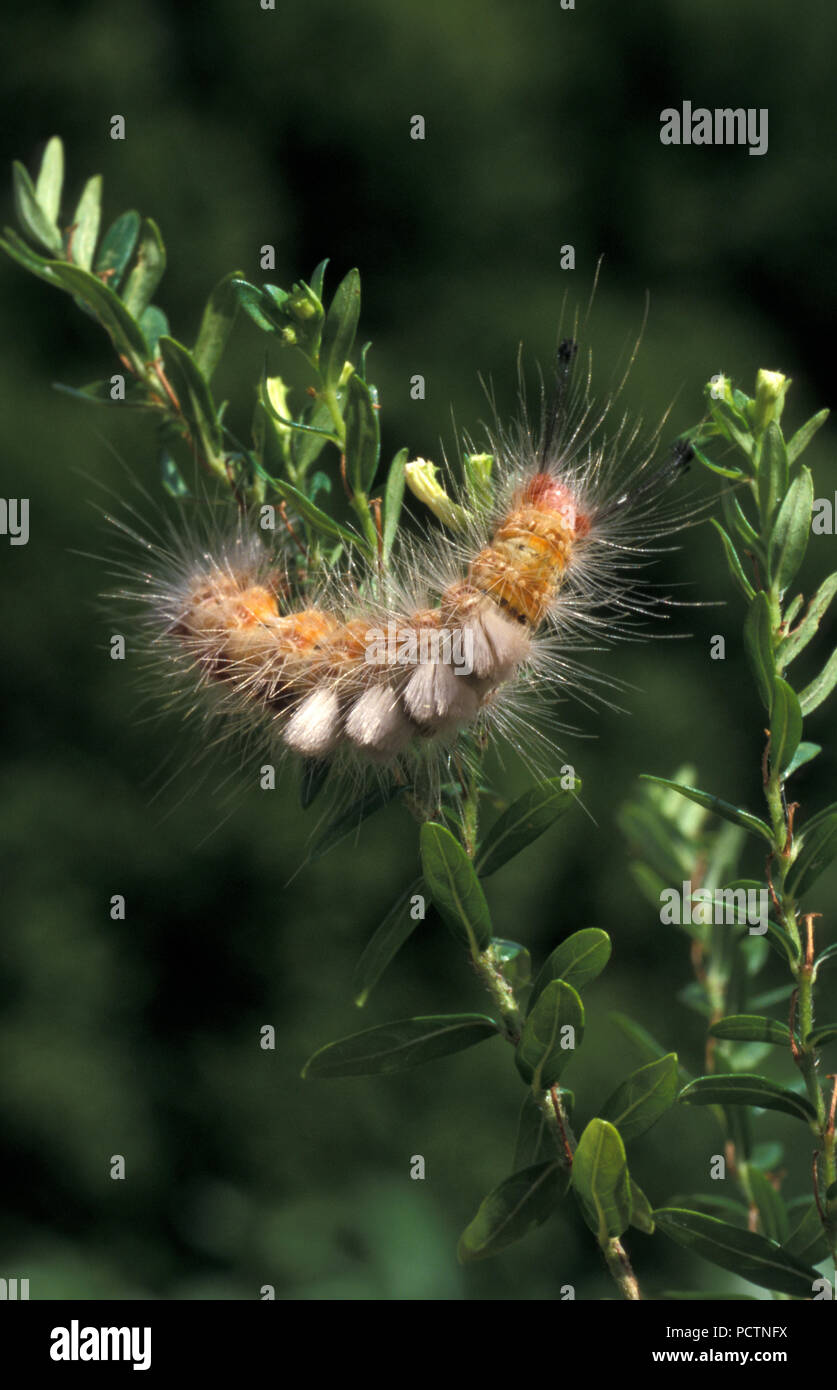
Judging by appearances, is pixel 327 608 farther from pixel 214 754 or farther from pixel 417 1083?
pixel 417 1083

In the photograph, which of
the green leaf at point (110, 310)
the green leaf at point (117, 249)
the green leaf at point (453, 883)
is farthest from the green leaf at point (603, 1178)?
the green leaf at point (117, 249)

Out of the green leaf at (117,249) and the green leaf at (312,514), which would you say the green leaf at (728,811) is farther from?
the green leaf at (117,249)

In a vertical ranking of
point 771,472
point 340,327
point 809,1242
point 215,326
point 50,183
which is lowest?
point 809,1242

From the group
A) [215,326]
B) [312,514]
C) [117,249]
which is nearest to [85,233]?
[117,249]

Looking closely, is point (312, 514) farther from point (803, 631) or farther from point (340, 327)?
point (803, 631)

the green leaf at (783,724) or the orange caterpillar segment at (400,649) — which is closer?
the green leaf at (783,724)
